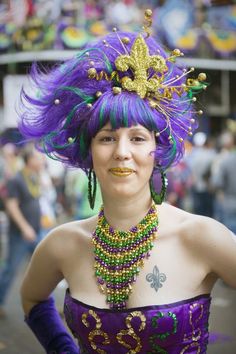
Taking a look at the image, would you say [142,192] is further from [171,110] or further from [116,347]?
[116,347]

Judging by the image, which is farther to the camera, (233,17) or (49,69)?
(233,17)

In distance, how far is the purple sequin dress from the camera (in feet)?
7.32

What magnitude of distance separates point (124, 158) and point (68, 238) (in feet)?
1.62

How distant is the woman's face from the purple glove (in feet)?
2.28

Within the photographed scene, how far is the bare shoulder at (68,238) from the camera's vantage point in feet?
8.24

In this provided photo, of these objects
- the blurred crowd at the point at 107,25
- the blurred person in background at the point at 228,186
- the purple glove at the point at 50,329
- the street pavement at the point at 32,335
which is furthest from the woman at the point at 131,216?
the blurred crowd at the point at 107,25

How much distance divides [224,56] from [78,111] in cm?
1547

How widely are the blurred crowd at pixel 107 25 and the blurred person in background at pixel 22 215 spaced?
9.46 meters

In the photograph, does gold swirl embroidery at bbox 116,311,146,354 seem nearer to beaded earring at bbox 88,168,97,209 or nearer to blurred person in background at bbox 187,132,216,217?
beaded earring at bbox 88,168,97,209

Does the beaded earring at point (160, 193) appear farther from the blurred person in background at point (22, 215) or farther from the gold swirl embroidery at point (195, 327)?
the blurred person in background at point (22, 215)

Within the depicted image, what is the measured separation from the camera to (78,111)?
2.36 meters

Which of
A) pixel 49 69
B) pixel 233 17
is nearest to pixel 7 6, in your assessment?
pixel 233 17

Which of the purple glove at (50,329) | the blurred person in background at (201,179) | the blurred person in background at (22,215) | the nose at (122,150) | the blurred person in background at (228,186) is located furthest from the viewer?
the blurred person in background at (201,179)

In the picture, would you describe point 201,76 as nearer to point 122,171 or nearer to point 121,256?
point 122,171
